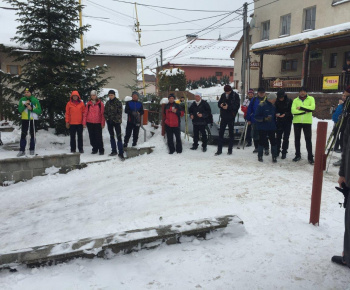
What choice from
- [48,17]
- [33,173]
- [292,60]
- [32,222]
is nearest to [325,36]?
[292,60]

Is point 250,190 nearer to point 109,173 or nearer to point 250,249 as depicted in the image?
point 250,249

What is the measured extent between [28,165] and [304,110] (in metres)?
6.80

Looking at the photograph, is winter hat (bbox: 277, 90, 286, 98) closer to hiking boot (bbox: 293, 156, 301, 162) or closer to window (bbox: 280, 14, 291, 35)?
hiking boot (bbox: 293, 156, 301, 162)

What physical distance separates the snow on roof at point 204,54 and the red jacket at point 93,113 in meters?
38.6

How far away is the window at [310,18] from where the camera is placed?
2094cm

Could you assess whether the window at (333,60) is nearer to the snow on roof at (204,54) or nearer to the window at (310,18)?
the window at (310,18)

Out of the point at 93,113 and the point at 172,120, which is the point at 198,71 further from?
the point at 93,113

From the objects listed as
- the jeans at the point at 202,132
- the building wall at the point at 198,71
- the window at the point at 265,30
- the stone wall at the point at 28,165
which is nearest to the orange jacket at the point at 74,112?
the stone wall at the point at 28,165

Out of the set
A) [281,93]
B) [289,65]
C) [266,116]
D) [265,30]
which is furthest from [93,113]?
[265,30]

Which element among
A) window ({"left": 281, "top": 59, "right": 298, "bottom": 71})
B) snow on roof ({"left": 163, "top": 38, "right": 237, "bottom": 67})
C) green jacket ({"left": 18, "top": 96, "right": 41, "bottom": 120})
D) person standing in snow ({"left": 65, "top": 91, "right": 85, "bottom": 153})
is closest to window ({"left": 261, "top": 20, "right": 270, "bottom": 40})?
window ({"left": 281, "top": 59, "right": 298, "bottom": 71})

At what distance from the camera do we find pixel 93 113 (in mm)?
8516

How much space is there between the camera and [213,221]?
3545 millimetres

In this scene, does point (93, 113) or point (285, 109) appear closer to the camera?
point (285, 109)

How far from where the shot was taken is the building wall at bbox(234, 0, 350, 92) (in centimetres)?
1894
